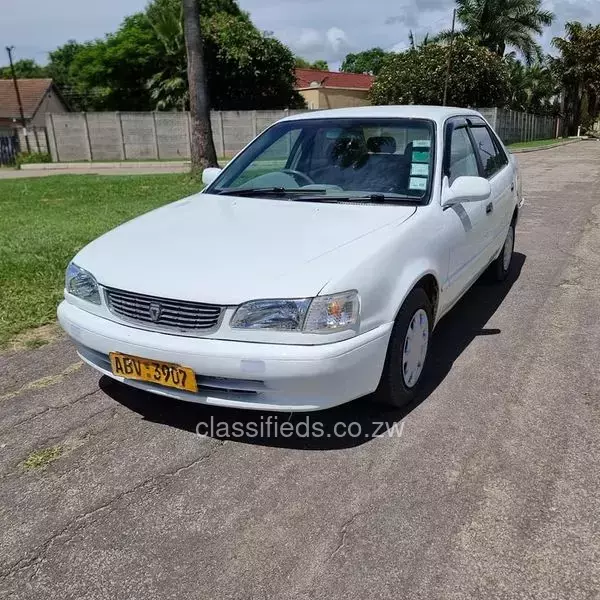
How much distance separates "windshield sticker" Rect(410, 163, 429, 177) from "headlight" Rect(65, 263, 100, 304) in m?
1.95

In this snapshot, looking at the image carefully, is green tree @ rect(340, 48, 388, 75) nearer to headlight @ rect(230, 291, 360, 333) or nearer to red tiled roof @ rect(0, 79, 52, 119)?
red tiled roof @ rect(0, 79, 52, 119)

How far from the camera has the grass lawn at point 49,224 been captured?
4.96 meters

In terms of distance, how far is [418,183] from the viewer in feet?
11.5

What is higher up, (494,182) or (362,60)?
(362,60)

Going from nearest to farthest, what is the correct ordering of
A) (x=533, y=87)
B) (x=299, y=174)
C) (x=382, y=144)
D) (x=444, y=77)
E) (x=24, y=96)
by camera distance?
1. (x=382, y=144)
2. (x=299, y=174)
3. (x=444, y=77)
4. (x=533, y=87)
5. (x=24, y=96)

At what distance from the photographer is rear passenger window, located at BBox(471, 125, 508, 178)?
15.0 feet

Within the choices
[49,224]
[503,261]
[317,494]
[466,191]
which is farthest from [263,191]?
[49,224]

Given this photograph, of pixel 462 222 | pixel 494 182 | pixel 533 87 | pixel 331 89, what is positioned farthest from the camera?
pixel 533 87

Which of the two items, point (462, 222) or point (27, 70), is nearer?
point (462, 222)

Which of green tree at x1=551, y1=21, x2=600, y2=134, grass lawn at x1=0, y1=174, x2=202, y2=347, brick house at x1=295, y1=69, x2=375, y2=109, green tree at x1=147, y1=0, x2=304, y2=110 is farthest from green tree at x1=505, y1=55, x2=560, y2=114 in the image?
grass lawn at x1=0, y1=174, x2=202, y2=347

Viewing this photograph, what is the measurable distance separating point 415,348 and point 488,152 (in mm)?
2391

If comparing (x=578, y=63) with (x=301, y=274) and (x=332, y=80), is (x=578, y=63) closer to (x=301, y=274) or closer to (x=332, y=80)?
(x=332, y=80)

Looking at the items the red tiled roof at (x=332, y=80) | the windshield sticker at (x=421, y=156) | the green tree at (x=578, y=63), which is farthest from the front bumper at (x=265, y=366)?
the green tree at (x=578, y=63)

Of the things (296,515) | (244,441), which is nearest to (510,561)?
(296,515)
